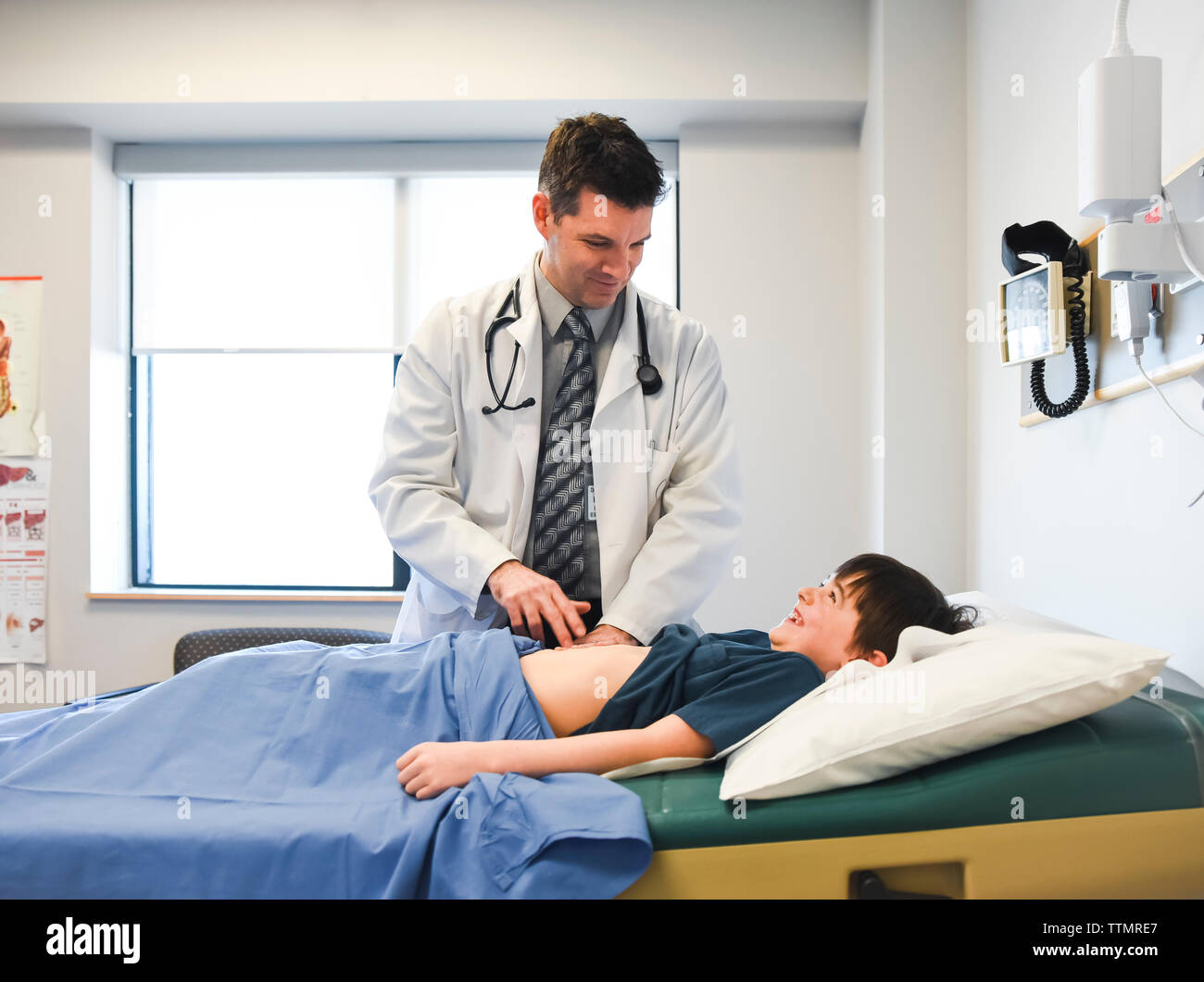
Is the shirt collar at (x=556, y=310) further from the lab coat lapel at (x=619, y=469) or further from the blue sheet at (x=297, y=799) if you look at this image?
the blue sheet at (x=297, y=799)

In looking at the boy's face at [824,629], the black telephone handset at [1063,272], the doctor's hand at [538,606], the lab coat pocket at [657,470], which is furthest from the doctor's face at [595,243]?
the black telephone handset at [1063,272]

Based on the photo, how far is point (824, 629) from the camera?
4.53ft

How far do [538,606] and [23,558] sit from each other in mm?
2484

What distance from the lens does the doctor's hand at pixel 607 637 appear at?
4.72ft

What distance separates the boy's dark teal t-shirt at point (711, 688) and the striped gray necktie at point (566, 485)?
1.24 ft

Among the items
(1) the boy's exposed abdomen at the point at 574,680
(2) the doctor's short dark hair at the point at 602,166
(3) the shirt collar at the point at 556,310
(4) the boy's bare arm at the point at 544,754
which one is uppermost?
(2) the doctor's short dark hair at the point at 602,166

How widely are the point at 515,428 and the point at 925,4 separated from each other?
193cm

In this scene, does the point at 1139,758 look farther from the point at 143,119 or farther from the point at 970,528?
the point at 143,119

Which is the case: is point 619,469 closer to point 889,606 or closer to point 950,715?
point 889,606

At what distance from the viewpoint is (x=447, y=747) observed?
1.07 metres

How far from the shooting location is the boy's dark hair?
135 cm

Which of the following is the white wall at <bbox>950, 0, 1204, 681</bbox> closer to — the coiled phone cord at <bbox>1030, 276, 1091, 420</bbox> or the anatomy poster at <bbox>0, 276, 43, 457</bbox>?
the coiled phone cord at <bbox>1030, 276, 1091, 420</bbox>

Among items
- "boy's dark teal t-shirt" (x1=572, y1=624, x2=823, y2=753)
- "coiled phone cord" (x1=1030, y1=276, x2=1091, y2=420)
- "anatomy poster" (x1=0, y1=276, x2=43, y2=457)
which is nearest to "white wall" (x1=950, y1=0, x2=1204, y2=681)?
"coiled phone cord" (x1=1030, y1=276, x2=1091, y2=420)

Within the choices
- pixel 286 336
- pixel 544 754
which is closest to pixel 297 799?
pixel 544 754
